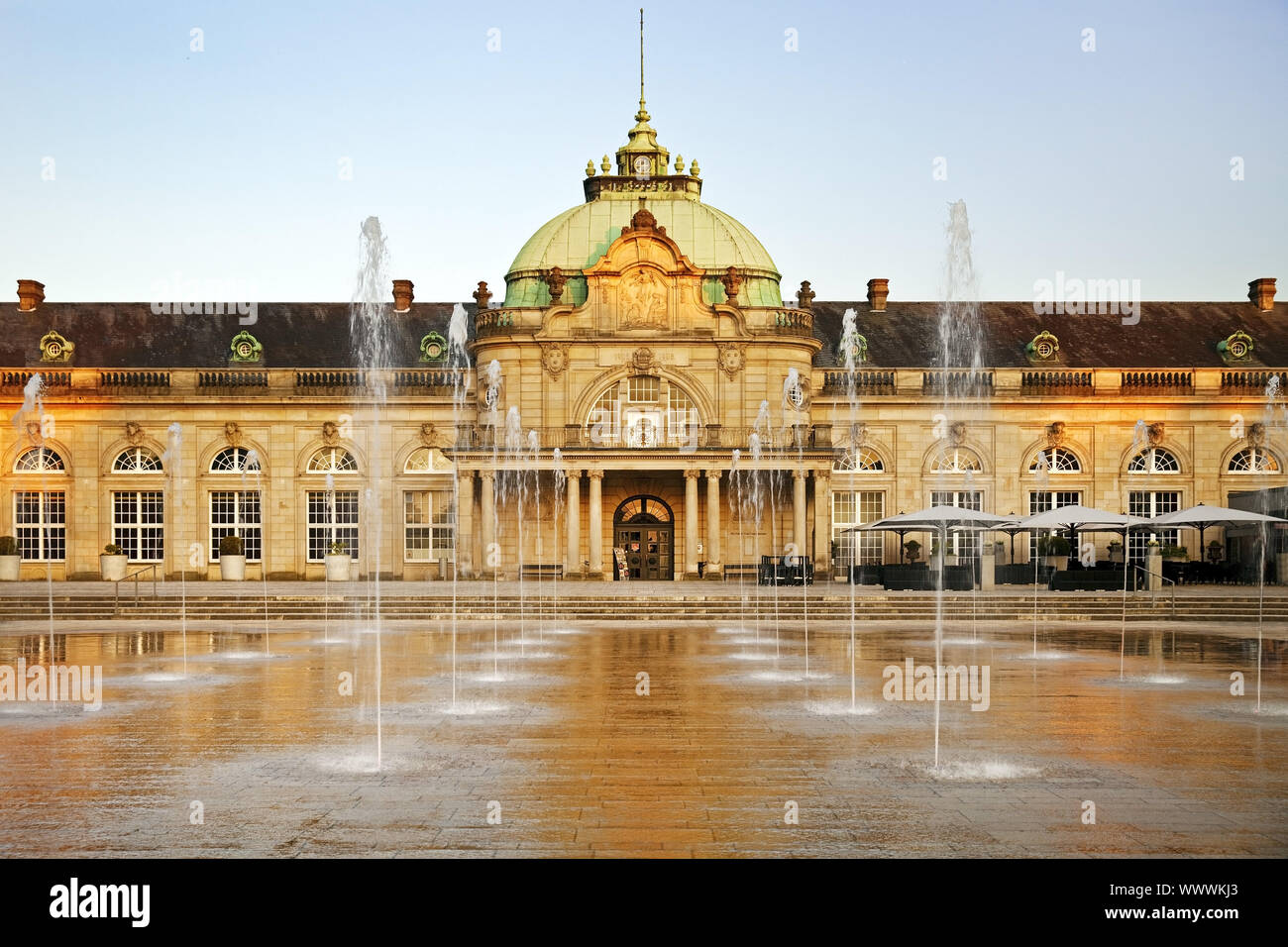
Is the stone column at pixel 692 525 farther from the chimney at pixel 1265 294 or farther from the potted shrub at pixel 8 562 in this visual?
the chimney at pixel 1265 294

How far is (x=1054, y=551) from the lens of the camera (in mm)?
44281

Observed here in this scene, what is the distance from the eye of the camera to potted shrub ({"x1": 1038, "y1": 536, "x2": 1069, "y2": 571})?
44.2m

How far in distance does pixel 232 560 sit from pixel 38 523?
993 cm

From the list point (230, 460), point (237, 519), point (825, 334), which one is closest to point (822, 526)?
point (825, 334)

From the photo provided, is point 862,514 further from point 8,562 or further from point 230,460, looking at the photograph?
point 8,562

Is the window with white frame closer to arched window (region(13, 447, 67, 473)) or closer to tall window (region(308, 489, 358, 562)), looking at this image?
tall window (region(308, 489, 358, 562))

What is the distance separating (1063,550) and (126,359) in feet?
114

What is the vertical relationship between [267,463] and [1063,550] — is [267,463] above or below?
above

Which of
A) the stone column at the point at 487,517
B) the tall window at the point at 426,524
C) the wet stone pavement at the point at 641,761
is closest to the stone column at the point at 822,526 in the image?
the stone column at the point at 487,517

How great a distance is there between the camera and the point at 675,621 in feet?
104

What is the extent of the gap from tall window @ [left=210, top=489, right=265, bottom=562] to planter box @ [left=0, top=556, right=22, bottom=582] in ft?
22.3
